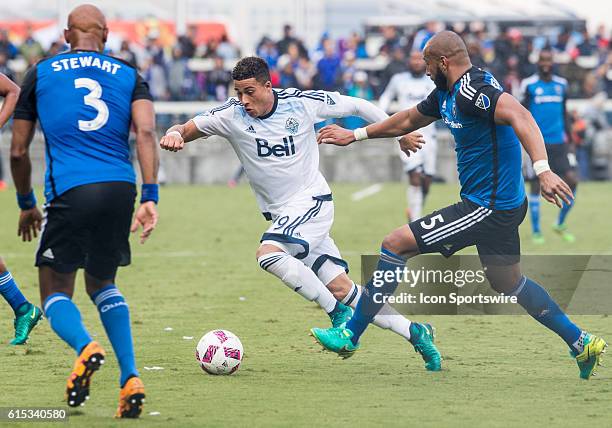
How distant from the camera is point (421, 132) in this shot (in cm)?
1728

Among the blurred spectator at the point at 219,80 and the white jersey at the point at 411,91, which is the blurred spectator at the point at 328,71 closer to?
the blurred spectator at the point at 219,80

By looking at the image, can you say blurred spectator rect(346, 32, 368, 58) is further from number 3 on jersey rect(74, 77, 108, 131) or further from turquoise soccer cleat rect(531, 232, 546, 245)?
number 3 on jersey rect(74, 77, 108, 131)

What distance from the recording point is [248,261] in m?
14.7

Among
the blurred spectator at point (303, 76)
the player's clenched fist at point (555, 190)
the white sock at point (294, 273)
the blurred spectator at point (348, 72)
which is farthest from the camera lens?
the blurred spectator at point (348, 72)

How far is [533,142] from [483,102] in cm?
40

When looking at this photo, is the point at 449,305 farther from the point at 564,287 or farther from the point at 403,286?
the point at 564,287

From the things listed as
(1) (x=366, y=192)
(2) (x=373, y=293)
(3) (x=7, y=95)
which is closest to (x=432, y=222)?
(2) (x=373, y=293)

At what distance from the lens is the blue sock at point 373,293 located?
788cm

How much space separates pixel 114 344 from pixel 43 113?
4.16ft

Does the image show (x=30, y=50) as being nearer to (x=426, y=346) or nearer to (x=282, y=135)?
(x=282, y=135)

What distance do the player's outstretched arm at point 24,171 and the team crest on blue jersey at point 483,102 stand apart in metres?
2.57

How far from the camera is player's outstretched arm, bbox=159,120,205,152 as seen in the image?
25.5ft

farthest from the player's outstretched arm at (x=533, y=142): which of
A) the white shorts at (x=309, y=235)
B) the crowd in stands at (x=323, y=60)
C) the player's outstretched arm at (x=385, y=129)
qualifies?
the crowd in stands at (x=323, y=60)

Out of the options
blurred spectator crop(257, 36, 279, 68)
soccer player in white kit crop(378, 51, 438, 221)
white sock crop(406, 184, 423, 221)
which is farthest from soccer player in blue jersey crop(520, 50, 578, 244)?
blurred spectator crop(257, 36, 279, 68)
